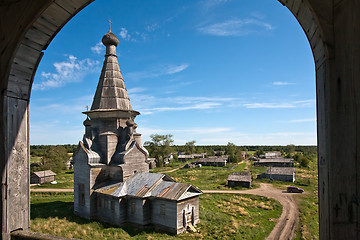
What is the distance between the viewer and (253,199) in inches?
1001

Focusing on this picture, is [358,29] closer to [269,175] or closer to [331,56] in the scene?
[331,56]

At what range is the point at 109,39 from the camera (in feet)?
65.1

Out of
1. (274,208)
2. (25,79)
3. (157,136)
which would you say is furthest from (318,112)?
(157,136)

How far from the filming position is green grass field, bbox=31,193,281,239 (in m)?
14.0

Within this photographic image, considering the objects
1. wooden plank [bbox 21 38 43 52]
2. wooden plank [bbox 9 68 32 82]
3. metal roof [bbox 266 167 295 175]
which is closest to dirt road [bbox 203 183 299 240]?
metal roof [bbox 266 167 295 175]

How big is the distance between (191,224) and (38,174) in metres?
32.2

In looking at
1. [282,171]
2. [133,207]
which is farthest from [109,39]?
[282,171]

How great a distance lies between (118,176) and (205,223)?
7.51 m

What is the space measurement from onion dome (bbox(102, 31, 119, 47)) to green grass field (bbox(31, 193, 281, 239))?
1498 cm

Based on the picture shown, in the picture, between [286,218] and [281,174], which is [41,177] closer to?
[286,218]

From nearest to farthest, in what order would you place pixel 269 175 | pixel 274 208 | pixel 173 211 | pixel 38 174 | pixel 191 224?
pixel 173 211 → pixel 191 224 → pixel 274 208 → pixel 38 174 → pixel 269 175

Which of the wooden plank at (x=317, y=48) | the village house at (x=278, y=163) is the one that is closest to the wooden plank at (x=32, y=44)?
the wooden plank at (x=317, y=48)

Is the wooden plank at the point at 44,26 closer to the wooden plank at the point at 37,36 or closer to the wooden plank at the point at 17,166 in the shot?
the wooden plank at the point at 37,36

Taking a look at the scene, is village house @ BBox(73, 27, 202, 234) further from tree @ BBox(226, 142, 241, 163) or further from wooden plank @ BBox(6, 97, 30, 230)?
tree @ BBox(226, 142, 241, 163)
